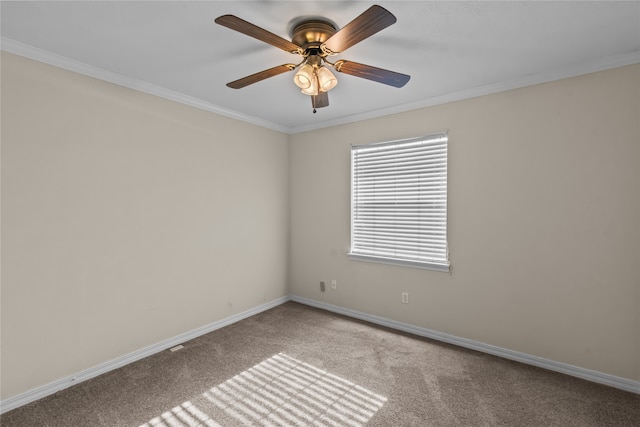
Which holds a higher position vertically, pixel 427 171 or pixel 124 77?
pixel 124 77

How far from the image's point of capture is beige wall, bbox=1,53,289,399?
7.19ft

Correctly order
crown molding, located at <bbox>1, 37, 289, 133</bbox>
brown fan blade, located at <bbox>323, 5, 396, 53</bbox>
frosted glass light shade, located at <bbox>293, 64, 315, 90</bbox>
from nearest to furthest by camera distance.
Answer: brown fan blade, located at <bbox>323, 5, 396, 53</bbox> < frosted glass light shade, located at <bbox>293, 64, 315, 90</bbox> < crown molding, located at <bbox>1, 37, 289, 133</bbox>

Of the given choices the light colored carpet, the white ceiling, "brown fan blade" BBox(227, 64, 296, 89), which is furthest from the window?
"brown fan blade" BBox(227, 64, 296, 89)

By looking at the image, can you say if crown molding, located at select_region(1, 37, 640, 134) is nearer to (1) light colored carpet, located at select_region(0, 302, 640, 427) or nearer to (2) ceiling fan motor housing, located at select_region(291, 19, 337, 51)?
(2) ceiling fan motor housing, located at select_region(291, 19, 337, 51)

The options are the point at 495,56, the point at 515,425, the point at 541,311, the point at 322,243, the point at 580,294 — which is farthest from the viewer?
the point at 322,243

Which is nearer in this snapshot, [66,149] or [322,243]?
[66,149]

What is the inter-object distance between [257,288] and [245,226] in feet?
2.71

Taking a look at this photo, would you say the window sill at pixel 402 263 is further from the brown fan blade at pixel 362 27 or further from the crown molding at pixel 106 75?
the brown fan blade at pixel 362 27

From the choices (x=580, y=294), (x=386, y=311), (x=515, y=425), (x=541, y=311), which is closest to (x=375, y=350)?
(x=386, y=311)

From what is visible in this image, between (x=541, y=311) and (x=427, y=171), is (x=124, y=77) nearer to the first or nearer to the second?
(x=427, y=171)

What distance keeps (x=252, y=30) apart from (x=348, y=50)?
876mm

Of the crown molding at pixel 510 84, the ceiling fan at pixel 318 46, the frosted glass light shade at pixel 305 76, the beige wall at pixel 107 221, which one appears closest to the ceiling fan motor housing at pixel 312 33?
the ceiling fan at pixel 318 46

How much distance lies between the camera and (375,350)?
2986mm

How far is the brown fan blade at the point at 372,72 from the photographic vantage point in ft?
6.51
